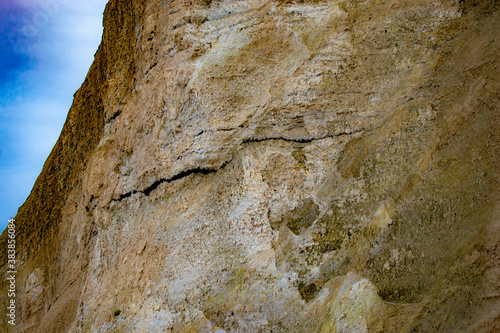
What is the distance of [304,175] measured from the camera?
6.15 meters

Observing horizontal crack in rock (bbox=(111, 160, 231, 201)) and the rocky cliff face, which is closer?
the rocky cliff face

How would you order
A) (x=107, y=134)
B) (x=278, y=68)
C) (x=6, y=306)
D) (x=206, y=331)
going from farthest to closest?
(x=6, y=306) → (x=107, y=134) → (x=278, y=68) → (x=206, y=331)

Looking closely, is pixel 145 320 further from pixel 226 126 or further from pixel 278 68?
pixel 278 68

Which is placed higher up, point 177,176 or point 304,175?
point 177,176

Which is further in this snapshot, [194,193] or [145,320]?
[194,193]

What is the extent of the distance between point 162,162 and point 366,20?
163 inches

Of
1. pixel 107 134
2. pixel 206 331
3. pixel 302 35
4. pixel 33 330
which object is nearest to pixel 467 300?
pixel 206 331

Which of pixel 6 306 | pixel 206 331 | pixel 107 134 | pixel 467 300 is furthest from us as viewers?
pixel 6 306

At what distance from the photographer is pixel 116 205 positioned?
7.88m

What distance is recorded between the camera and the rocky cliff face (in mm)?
5132

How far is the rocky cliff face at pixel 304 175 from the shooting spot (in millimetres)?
5132

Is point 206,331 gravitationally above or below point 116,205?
below

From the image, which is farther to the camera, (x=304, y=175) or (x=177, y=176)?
(x=177, y=176)

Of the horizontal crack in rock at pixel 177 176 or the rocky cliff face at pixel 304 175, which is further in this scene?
the horizontal crack in rock at pixel 177 176
